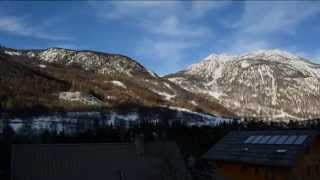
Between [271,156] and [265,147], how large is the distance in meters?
1.32

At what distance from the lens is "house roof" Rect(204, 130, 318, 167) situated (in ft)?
96.4

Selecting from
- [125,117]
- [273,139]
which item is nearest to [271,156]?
[273,139]

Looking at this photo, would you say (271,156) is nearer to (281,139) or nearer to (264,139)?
(281,139)

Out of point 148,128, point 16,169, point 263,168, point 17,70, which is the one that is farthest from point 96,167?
point 17,70

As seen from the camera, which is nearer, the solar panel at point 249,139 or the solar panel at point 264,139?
the solar panel at point 264,139

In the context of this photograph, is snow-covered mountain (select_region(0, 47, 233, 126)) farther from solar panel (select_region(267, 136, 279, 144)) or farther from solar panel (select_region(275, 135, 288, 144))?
solar panel (select_region(275, 135, 288, 144))

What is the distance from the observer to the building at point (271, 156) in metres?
29.5

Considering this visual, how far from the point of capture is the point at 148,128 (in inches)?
3201

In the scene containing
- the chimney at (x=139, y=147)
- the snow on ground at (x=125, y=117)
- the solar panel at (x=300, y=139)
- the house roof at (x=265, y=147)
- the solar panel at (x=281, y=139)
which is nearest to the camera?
the house roof at (x=265, y=147)

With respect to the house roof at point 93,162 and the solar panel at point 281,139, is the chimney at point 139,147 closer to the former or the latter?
the house roof at point 93,162

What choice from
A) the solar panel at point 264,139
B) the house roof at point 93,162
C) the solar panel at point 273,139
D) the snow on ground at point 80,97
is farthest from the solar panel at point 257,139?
the snow on ground at point 80,97

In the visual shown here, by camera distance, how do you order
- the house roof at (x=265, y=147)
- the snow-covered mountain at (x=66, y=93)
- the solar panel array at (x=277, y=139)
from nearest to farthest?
the house roof at (x=265, y=147), the solar panel array at (x=277, y=139), the snow-covered mountain at (x=66, y=93)

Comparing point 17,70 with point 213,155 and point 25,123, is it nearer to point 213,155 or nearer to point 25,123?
point 25,123

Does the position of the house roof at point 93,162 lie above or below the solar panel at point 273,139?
below
